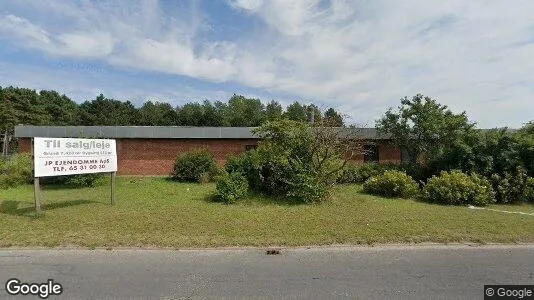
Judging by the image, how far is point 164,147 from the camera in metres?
21.0

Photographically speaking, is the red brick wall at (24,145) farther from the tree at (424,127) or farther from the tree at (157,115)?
the tree at (157,115)

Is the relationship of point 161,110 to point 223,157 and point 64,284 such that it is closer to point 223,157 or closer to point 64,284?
point 223,157

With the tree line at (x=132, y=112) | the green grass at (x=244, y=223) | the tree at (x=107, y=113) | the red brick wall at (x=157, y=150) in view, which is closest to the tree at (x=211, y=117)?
the tree line at (x=132, y=112)

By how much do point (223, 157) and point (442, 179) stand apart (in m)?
12.8

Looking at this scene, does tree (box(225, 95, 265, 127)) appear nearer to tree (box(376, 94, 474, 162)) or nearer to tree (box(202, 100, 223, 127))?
tree (box(202, 100, 223, 127))

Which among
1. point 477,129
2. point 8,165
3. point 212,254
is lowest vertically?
point 212,254

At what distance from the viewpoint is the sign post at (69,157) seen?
8.43m

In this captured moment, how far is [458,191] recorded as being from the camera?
11250 millimetres

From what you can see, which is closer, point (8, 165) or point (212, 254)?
point (212, 254)

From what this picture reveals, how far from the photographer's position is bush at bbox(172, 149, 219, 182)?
16656 millimetres

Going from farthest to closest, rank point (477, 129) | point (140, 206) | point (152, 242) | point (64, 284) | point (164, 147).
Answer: point (164, 147) → point (477, 129) → point (140, 206) → point (152, 242) → point (64, 284)

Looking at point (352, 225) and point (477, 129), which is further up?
point (477, 129)

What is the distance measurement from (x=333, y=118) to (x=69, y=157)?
27.4 ft

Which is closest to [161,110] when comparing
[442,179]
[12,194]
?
[12,194]
